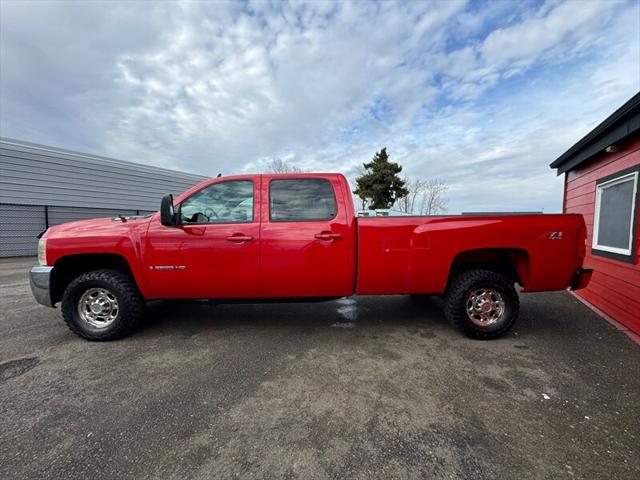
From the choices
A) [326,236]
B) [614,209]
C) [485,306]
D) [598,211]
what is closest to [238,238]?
[326,236]

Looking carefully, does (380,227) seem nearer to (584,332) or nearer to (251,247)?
(251,247)

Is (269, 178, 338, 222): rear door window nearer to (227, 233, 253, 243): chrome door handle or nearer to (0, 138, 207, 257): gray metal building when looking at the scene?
(227, 233, 253, 243): chrome door handle

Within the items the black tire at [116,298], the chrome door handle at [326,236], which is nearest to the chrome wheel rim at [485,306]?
the chrome door handle at [326,236]

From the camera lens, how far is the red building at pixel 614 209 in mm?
3818

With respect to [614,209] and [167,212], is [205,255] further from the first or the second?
[614,209]

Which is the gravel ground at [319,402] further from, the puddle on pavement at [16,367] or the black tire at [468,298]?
the black tire at [468,298]

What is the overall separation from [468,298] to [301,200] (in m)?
2.29

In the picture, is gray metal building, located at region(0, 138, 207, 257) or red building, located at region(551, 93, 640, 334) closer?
red building, located at region(551, 93, 640, 334)

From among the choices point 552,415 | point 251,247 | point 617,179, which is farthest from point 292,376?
point 617,179

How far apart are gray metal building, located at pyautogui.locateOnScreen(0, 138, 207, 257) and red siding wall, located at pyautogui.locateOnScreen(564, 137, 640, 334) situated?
53.8 ft

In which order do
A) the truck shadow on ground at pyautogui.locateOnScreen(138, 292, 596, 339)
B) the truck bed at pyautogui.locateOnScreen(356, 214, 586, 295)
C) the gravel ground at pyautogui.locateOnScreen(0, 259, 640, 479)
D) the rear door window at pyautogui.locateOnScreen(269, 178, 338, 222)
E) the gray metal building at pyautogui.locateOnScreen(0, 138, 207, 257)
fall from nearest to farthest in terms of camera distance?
the gravel ground at pyautogui.locateOnScreen(0, 259, 640, 479), the truck bed at pyautogui.locateOnScreen(356, 214, 586, 295), the rear door window at pyautogui.locateOnScreen(269, 178, 338, 222), the truck shadow on ground at pyautogui.locateOnScreen(138, 292, 596, 339), the gray metal building at pyautogui.locateOnScreen(0, 138, 207, 257)

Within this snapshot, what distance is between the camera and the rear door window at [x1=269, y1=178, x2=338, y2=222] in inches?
132

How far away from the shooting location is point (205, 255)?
3.27 metres

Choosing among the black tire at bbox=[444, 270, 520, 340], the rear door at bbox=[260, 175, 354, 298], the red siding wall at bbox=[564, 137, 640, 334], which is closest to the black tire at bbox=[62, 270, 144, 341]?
the rear door at bbox=[260, 175, 354, 298]
